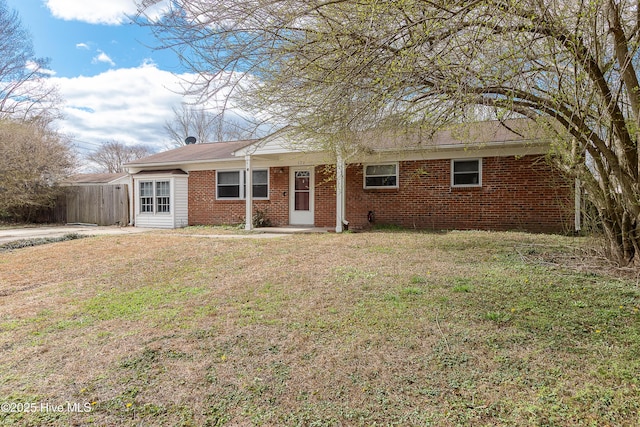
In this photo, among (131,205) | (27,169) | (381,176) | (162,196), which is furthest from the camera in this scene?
(27,169)

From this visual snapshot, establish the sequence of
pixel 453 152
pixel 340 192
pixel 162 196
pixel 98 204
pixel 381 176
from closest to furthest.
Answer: pixel 340 192, pixel 453 152, pixel 381 176, pixel 162 196, pixel 98 204

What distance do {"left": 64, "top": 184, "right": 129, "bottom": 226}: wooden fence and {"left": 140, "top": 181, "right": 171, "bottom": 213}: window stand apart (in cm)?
135

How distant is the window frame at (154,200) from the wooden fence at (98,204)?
120cm

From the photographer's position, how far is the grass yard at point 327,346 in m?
2.48

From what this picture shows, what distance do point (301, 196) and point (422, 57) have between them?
32.1 feet

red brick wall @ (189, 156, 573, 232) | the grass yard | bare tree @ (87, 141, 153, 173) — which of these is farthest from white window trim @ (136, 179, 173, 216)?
bare tree @ (87, 141, 153, 173)

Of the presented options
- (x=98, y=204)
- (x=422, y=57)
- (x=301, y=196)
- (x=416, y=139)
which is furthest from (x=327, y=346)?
(x=98, y=204)

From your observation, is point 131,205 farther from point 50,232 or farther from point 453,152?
point 453,152

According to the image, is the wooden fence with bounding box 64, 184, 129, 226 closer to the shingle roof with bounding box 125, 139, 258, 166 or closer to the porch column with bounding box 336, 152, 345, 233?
the shingle roof with bounding box 125, 139, 258, 166

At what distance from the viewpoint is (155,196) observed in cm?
1548

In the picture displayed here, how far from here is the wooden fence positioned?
54.6ft

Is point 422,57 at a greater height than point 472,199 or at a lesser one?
greater

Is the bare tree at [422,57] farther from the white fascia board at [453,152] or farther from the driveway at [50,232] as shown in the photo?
the driveway at [50,232]

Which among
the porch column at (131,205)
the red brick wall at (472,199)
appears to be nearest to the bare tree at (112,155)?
the porch column at (131,205)
